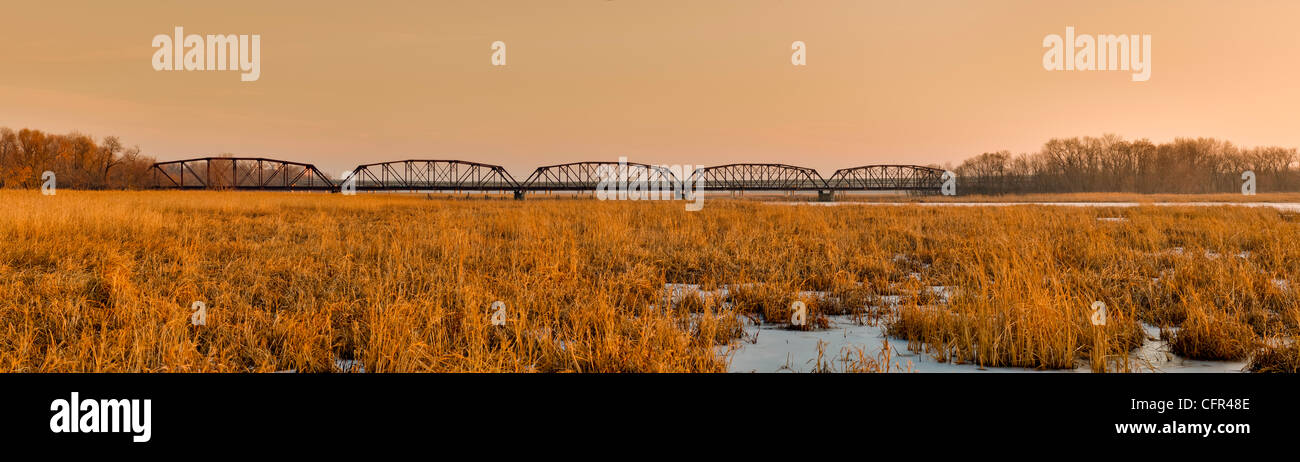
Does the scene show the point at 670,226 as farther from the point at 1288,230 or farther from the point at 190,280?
the point at 1288,230

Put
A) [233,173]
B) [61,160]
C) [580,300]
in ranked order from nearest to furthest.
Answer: [580,300]
[61,160]
[233,173]

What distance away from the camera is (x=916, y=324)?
5.20 metres

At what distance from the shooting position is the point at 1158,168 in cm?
9650

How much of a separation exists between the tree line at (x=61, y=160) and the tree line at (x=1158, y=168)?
152323 mm

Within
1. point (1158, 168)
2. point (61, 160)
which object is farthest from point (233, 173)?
point (1158, 168)

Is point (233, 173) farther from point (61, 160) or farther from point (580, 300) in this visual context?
point (580, 300)

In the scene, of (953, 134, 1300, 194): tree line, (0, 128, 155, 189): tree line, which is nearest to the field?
(0, 128, 155, 189): tree line

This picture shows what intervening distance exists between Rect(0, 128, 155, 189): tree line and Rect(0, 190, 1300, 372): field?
9029 centimetres

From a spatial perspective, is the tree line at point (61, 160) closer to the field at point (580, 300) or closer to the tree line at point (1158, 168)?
the field at point (580, 300)

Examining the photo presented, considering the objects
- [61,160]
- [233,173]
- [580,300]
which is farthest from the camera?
[233,173]

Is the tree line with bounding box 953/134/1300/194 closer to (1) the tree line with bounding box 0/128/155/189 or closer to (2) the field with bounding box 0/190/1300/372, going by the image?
(2) the field with bounding box 0/190/1300/372

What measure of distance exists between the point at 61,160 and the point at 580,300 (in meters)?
112
